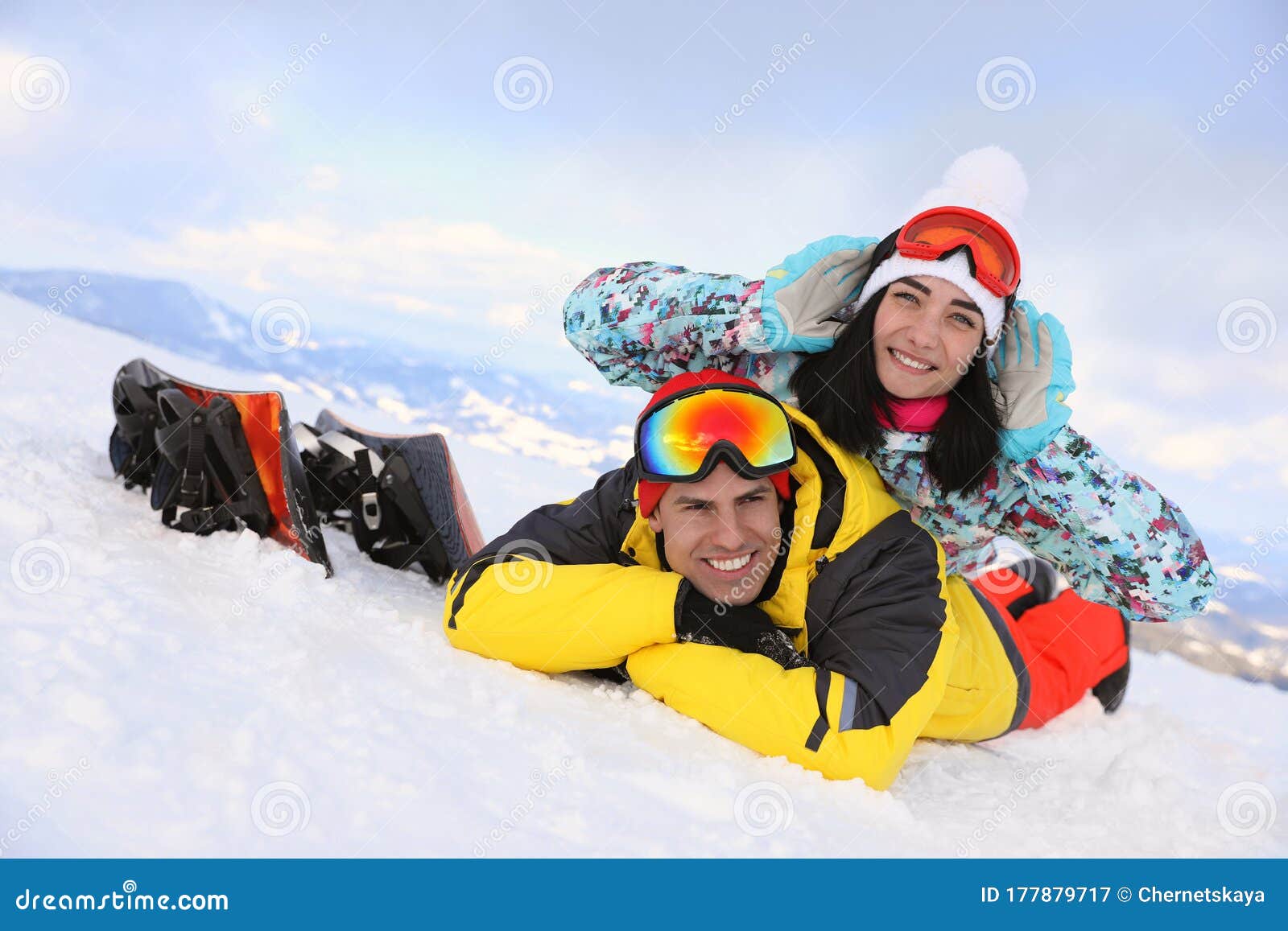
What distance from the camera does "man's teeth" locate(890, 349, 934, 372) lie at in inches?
101

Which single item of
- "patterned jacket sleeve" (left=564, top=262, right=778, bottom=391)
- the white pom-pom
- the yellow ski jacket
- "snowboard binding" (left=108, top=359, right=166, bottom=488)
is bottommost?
"snowboard binding" (left=108, top=359, right=166, bottom=488)

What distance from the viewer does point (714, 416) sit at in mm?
2432

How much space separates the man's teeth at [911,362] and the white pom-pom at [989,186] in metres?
0.45

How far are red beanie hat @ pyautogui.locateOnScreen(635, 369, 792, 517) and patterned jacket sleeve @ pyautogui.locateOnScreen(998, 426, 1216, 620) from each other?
0.70 meters

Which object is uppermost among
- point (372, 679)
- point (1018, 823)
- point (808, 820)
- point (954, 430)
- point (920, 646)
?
point (954, 430)

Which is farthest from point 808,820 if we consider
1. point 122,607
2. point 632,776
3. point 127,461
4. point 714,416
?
point 127,461

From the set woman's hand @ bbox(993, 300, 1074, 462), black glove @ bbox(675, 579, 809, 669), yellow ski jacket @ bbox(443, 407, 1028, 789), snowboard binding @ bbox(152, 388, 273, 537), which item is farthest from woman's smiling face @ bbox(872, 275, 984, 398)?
snowboard binding @ bbox(152, 388, 273, 537)

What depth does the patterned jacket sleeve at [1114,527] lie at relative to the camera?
2637 mm

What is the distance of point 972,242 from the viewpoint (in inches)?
101

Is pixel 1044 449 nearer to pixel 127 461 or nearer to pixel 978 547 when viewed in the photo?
pixel 978 547

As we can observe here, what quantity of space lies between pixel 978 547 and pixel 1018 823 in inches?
43.3

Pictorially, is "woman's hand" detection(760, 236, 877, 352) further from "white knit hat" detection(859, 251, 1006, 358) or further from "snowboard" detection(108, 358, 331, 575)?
"snowboard" detection(108, 358, 331, 575)

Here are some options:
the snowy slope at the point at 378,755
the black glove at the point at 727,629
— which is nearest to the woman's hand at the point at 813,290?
the black glove at the point at 727,629

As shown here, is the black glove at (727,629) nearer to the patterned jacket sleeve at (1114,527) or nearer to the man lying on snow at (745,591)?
the man lying on snow at (745,591)
